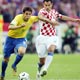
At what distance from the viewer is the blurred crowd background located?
27.4 metres

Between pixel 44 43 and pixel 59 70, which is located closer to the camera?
pixel 44 43

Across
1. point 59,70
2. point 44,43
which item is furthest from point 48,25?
point 59,70

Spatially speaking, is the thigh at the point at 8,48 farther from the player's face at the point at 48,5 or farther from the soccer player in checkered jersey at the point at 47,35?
the player's face at the point at 48,5

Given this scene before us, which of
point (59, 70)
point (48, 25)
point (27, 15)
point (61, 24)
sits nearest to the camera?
point (27, 15)

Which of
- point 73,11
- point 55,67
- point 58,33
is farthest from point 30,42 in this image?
point 55,67

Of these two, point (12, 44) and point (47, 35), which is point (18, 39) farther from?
point (47, 35)

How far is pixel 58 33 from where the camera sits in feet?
90.2

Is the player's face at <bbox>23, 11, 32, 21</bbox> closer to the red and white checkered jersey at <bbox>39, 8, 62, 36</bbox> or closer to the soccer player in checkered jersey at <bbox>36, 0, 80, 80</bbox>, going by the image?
the soccer player in checkered jersey at <bbox>36, 0, 80, 80</bbox>

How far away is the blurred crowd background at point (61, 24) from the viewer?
27391 millimetres

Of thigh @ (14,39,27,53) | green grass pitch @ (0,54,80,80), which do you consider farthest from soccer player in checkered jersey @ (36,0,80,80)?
green grass pitch @ (0,54,80,80)

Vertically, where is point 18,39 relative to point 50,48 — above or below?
above

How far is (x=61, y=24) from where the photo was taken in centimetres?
2791

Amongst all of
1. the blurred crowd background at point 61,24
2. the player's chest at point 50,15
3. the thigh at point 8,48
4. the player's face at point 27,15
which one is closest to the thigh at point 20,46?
the thigh at point 8,48

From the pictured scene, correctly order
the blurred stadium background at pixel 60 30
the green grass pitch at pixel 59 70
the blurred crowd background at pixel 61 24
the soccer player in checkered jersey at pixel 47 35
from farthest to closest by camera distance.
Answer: the blurred crowd background at pixel 61 24 < the blurred stadium background at pixel 60 30 < the green grass pitch at pixel 59 70 < the soccer player in checkered jersey at pixel 47 35
